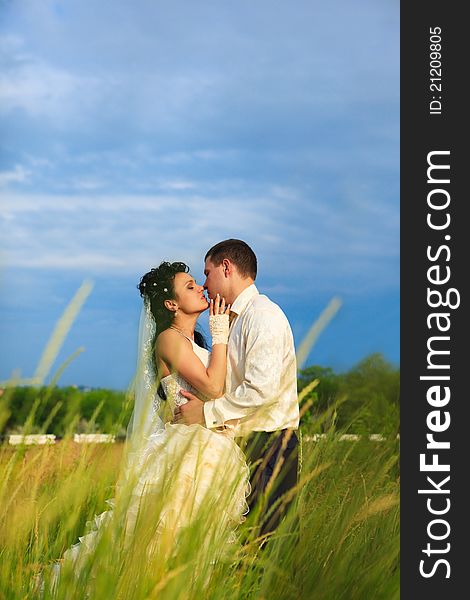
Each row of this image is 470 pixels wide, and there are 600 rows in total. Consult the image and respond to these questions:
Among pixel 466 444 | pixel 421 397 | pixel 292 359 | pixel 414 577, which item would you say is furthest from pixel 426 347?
pixel 292 359

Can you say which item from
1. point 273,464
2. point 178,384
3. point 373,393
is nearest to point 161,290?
point 178,384

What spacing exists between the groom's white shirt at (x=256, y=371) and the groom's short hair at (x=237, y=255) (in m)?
0.12

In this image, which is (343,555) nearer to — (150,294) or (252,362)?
(252,362)

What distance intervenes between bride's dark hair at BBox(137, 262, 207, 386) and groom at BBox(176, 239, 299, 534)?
1.08ft

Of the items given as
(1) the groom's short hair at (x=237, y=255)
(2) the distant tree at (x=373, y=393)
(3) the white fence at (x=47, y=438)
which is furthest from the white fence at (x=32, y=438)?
(2) the distant tree at (x=373, y=393)

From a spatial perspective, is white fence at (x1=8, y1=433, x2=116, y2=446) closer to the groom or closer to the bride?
the bride

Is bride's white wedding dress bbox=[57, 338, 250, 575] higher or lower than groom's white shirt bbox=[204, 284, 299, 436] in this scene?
lower

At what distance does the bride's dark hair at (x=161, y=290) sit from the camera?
5.51 meters

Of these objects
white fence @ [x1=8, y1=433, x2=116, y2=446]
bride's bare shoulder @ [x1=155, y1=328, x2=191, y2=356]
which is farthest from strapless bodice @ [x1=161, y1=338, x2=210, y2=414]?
white fence @ [x1=8, y1=433, x2=116, y2=446]

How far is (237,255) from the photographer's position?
17.0ft

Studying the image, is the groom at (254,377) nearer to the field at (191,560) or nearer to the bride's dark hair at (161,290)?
the bride's dark hair at (161,290)

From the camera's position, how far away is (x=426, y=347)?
4.01 m

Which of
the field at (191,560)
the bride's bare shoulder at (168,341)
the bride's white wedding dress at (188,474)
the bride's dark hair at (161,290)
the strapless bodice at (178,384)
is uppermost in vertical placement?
the bride's dark hair at (161,290)

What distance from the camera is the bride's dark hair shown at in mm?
5512
